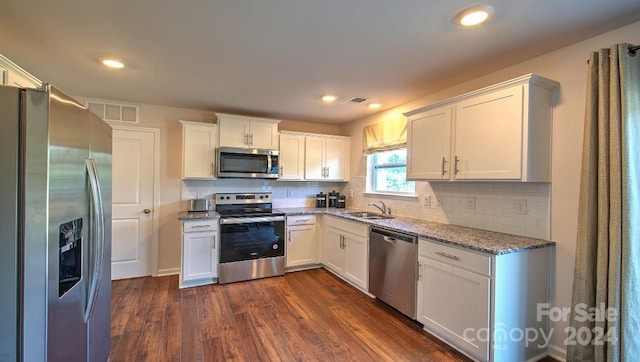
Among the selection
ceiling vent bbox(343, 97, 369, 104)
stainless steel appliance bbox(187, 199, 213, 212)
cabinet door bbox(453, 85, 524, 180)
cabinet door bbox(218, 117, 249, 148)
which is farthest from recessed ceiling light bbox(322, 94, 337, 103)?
stainless steel appliance bbox(187, 199, 213, 212)

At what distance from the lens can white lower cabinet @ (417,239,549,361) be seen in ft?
6.56

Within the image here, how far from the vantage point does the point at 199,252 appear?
11.7 ft

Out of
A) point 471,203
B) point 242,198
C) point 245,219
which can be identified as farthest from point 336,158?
point 471,203

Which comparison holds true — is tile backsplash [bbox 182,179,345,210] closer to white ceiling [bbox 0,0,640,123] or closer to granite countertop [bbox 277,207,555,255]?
white ceiling [bbox 0,0,640,123]

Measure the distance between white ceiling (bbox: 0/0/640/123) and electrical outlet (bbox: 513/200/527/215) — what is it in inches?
46.5

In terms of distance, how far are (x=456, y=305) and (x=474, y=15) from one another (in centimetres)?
204

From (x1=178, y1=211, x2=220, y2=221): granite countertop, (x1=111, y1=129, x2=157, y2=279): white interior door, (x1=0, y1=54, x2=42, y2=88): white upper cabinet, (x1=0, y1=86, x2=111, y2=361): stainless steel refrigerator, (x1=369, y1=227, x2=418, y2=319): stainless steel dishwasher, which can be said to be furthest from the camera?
(x1=111, y1=129, x2=157, y2=279): white interior door

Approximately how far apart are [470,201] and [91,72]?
12.7ft

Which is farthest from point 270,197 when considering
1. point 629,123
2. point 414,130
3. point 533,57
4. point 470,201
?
point 629,123

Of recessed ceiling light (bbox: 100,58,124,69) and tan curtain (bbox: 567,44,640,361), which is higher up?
recessed ceiling light (bbox: 100,58,124,69)

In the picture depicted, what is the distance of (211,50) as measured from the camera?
226 cm

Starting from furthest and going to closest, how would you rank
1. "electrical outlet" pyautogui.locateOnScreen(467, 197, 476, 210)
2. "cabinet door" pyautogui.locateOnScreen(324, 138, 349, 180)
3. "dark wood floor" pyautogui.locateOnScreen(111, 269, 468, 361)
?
"cabinet door" pyautogui.locateOnScreen(324, 138, 349, 180) < "electrical outlet" pyautogui.locateOnScreen(467, 197, 476, 210) < "dark wood floor" pyautogui.locateOnScreen(111, 269, 468, 361)

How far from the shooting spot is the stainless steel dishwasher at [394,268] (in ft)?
8.78

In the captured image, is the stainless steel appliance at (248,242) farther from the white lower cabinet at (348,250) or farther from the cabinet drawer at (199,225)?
the white lower cabinet at (348,250)
